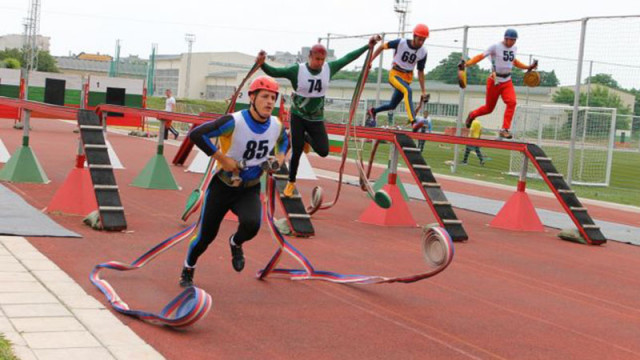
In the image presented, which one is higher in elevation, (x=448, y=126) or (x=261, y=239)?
(x=448, y=126)

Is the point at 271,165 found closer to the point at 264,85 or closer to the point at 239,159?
the point at 239,159

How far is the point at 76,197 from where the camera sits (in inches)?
456

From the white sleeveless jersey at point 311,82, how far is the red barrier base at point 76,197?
3.28 metres

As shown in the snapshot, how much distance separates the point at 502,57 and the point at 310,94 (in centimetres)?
443

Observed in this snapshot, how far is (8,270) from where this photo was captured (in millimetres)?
7516

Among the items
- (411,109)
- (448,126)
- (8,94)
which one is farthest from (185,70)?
(411,109)

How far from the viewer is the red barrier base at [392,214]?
13.6m

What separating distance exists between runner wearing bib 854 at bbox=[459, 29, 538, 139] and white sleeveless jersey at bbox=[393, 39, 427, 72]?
0.98m

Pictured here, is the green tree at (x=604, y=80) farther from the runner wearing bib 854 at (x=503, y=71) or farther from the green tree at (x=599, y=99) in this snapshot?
Answer: the runner wearing bib 854 at (x=503, y=71)

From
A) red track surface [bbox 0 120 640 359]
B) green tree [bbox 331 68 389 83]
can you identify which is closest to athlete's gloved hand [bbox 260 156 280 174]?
red track surface [bbox 0 120 640 359]

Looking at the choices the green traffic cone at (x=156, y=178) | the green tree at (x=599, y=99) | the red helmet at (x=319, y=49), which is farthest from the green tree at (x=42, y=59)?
the red helmet at (x=319, y=49)

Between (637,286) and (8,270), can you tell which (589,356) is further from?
(8,270)

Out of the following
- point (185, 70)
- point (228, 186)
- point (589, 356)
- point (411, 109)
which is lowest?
point (589, 356)

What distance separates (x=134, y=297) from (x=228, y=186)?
4.16 ft
